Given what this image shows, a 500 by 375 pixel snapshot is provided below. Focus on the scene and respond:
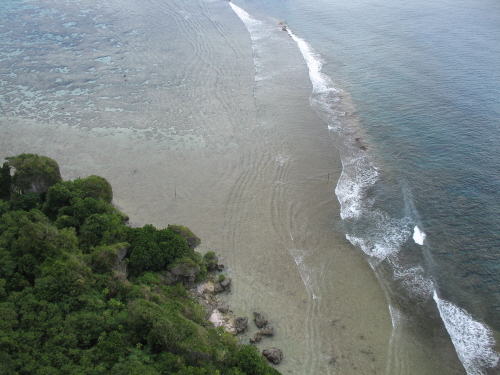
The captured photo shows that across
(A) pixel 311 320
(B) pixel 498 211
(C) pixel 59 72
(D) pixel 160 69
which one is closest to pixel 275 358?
(A) pixel 311 320

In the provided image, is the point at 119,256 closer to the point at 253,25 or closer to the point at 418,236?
the point at 418,236

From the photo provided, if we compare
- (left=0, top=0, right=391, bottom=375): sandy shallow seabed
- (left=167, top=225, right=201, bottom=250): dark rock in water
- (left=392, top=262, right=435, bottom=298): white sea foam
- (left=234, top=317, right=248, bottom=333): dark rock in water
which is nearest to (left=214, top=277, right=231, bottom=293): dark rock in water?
(left=0, top=0, right=391, bottom=375): sandy shallow seabed

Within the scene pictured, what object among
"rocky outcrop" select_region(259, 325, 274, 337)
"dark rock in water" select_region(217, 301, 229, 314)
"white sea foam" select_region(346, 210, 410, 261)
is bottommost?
"dark rock in water" select_region(217, 301, 229, 314)

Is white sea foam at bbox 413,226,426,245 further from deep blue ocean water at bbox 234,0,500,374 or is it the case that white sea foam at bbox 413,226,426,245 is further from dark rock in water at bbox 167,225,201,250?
dark rock in water at bbox 167,225,201,250

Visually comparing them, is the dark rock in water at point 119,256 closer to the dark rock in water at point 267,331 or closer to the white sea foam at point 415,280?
the dark rock in water at point 267,331

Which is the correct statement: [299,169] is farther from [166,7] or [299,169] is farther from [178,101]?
[166,7]

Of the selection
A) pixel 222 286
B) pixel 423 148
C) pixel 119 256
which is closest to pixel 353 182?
pixel 423 148

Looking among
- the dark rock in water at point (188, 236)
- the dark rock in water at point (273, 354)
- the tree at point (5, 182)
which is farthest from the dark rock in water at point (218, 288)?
the tree at point (5, 182)
